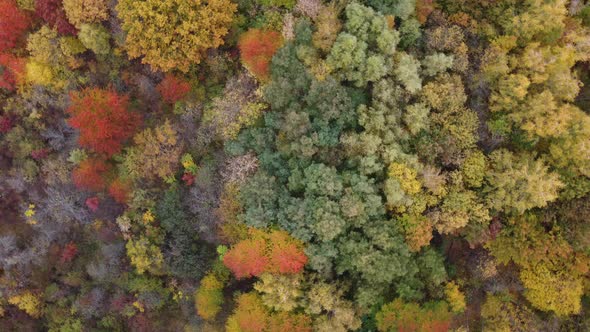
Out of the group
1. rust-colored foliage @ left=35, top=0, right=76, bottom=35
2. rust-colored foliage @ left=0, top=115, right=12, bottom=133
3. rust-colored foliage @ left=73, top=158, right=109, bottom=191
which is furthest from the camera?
rust-colored foliage @ left=0, top=115, right=12, bottom=133

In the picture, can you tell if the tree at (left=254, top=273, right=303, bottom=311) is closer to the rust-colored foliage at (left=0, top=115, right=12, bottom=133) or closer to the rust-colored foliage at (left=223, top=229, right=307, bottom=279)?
the rust-colored foliage at (left=223, top=229, right=307, bottom=279)

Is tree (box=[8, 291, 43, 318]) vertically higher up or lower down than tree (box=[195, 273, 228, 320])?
higher up

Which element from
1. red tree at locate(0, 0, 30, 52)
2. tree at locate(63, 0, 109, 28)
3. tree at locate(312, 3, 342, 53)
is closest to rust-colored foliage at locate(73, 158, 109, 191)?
tree at locate(63, 0, 109, 28)

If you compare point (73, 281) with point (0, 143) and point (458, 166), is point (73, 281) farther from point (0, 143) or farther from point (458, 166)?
point (458, 166)

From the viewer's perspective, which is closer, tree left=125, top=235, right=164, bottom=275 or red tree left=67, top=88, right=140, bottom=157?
red tree left=67, top=88, right=140, bottom=157

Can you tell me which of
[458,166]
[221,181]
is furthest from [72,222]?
[458,166]

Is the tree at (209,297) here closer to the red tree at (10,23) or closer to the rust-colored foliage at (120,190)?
the rust-colored foliage at (120,190)

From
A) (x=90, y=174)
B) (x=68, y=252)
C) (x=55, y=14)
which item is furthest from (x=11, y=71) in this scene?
(x=68, y=252)
